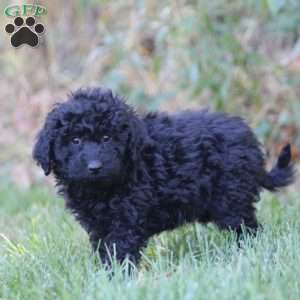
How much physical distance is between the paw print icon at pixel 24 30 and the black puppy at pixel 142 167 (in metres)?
2.19

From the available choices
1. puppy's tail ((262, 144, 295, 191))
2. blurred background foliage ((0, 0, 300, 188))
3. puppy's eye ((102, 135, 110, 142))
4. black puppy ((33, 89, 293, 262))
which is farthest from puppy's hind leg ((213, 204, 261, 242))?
blurred background foliage ((0, 0, 300, 188))

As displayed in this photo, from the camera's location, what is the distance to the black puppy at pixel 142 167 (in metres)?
4.55

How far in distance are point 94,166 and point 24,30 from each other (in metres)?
2.97

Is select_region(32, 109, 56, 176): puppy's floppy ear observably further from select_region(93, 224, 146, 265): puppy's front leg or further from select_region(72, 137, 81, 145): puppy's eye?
select_region(93, 224, 146, 265): puppy's front leg

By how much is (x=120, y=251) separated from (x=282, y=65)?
438 centimetres

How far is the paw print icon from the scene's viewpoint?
6.75 meters

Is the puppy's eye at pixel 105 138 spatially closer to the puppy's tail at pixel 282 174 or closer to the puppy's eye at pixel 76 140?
the puppy's eye at pixel 76 140

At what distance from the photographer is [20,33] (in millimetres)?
6984

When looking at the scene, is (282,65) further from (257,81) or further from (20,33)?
(20,33)

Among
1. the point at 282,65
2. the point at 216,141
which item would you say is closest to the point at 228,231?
the point at 216,141

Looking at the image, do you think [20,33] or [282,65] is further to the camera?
[282,65]

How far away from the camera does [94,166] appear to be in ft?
14.3

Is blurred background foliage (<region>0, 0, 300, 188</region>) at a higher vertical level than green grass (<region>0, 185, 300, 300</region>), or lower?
higher

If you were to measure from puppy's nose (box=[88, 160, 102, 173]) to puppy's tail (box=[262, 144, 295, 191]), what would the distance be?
164 cm
